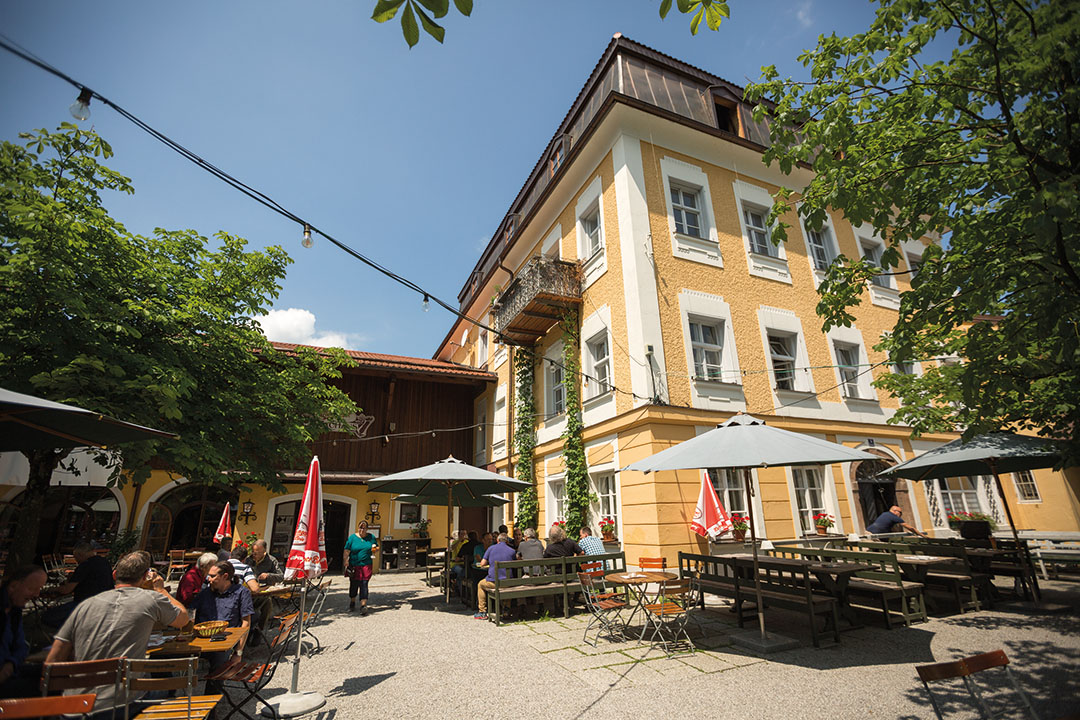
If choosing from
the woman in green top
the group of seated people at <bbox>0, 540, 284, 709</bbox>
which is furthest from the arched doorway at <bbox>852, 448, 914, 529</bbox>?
the group of seated people at <bbox>0, 540, 284, 709</bbox>

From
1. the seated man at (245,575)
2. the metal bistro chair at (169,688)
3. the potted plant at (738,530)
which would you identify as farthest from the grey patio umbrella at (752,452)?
the seated man at (245,575)

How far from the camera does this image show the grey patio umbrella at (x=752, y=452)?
531cm

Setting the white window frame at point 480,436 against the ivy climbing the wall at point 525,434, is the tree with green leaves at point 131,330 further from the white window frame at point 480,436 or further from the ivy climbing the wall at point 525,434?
the white window frame at point 480,436

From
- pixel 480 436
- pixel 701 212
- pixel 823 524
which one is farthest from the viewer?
pixel 480 436

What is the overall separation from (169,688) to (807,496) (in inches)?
461

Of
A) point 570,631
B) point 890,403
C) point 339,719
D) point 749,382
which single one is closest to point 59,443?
point 339,719

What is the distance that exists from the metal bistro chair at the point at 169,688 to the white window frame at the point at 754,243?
12.8 m

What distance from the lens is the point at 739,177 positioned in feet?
43.0

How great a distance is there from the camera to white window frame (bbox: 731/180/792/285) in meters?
12.4

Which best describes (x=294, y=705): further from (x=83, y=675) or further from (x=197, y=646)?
(x=83, y=675)

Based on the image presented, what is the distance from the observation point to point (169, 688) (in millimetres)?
2816

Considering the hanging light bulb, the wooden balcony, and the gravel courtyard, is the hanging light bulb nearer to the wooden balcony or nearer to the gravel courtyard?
the gravel courtyard

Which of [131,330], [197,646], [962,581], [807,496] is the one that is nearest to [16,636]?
[197,646]

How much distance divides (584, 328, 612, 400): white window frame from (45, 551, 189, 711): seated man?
8.96 meters
